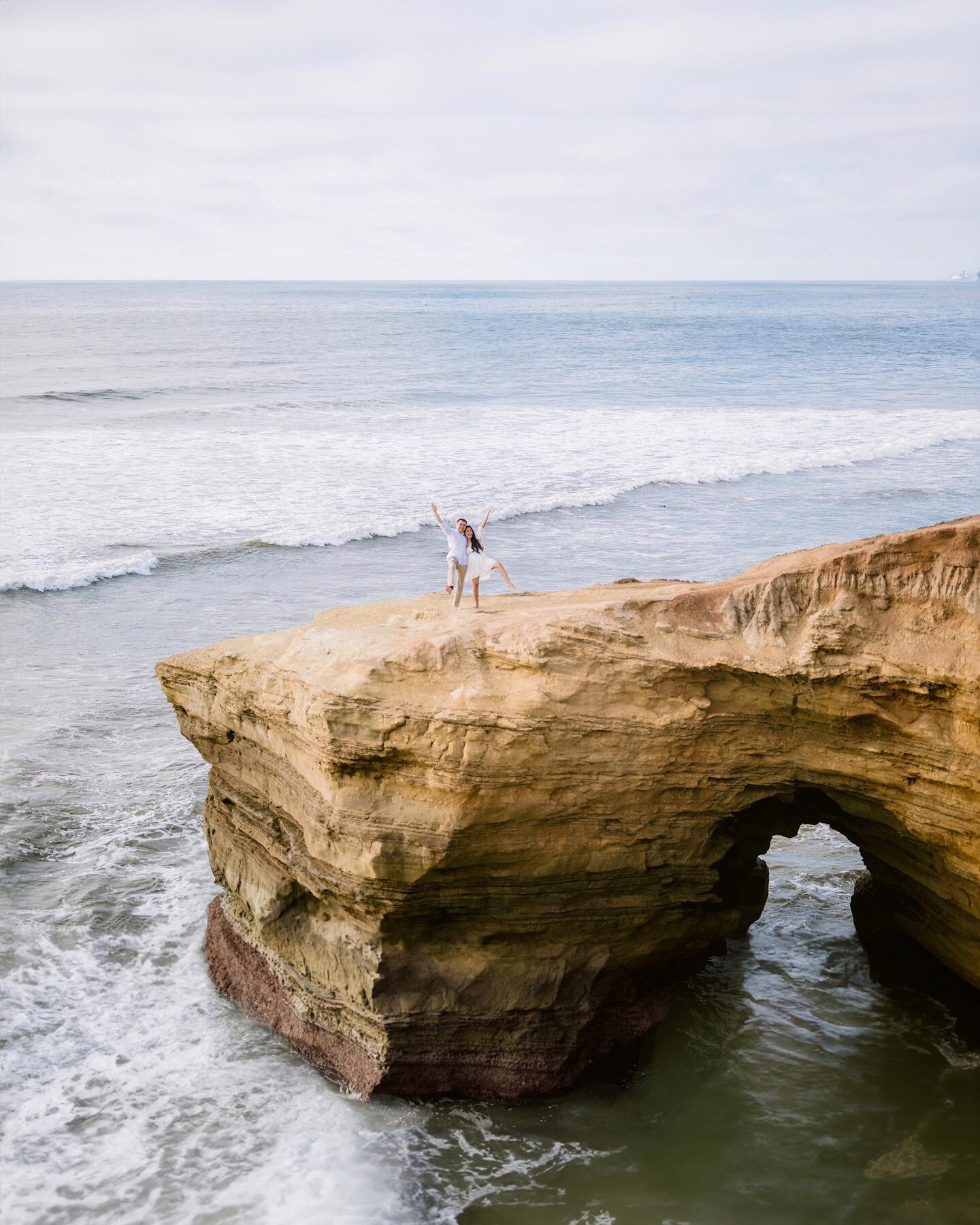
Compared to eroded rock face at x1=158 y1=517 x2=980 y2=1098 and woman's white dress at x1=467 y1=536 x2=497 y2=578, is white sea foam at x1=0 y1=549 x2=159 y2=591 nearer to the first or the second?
woman's white dress at x1=467 y1=536 x2=497 y2=578

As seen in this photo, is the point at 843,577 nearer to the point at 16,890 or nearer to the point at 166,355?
the point at 16,890

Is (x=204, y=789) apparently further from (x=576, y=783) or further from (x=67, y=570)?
(x=67, y=570)

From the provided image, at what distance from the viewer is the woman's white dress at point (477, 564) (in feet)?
31.5

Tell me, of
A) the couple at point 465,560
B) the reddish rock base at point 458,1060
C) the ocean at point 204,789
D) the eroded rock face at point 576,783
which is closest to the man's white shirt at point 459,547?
the couple at point 465,560

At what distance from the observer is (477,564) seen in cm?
961

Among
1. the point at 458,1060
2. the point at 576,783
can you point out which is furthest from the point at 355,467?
the point at 576,783

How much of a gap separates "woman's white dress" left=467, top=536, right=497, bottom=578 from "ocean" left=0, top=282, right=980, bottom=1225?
194 cm

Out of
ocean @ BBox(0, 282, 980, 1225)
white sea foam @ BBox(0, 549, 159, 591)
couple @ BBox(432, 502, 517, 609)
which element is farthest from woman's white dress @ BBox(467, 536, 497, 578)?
white sea foam @ BBox(0, 549, 159, 591)

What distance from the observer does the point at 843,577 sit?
6980 mm

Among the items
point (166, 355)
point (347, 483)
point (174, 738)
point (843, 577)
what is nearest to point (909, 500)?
point (347, 483)

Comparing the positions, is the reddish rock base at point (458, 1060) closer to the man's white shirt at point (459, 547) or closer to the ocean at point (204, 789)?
the ocean at point (204, 789)

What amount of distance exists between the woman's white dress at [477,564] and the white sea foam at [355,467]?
12430 mm

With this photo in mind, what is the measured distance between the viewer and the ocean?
693cm

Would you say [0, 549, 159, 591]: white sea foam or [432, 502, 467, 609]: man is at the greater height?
[432, 502, 467, 609]: man
